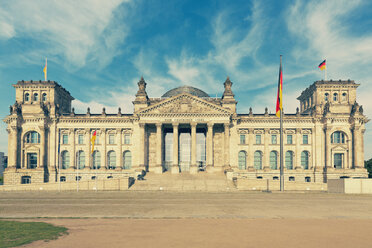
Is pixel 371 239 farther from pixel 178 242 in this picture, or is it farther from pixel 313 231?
pixel 178 242

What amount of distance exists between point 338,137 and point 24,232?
72.3 m

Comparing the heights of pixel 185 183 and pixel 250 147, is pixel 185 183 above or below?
below

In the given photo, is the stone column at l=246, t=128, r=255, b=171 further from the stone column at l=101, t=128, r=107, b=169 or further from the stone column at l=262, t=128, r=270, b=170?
the stone column at l=101, t=128, r=107, b=169

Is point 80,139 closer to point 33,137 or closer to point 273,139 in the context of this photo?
point 33,137

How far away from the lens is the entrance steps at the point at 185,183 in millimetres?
50312

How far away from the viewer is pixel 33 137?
2790 inches

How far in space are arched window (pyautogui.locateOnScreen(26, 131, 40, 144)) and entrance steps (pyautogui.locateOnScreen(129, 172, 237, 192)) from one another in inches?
1195

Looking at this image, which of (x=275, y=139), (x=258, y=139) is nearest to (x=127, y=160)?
(x=258, y=139)

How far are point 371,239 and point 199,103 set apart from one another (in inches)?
2132

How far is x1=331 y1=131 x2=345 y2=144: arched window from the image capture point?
70812 millimetres

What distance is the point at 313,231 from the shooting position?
57.3ft

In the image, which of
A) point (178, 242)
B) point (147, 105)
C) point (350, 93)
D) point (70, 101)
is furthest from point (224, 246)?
point (70, 101)

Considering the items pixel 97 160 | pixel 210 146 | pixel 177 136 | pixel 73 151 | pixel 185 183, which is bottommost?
pixel 185 183

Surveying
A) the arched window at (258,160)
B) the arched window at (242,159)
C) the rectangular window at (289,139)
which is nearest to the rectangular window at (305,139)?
the rectangular window at (289,139)
